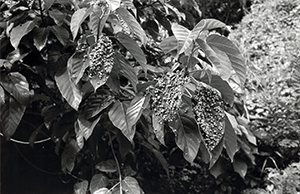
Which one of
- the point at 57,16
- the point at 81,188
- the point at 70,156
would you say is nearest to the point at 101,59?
the point at 57,16

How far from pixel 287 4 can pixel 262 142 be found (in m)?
2.36

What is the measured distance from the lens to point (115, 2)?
117cm

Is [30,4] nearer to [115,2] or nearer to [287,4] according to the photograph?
[115,2]

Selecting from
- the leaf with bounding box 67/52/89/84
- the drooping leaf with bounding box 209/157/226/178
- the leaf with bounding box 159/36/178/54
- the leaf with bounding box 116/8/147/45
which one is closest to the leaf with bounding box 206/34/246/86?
the leaf with bounding box 159/36/178/54

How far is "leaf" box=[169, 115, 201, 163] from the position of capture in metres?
1.34

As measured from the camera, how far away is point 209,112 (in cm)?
116

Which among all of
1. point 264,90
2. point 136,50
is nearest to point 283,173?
point 264,90

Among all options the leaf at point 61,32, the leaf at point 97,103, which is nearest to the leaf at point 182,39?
the leaf at point 97,103

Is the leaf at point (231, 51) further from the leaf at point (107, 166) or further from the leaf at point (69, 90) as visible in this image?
the leaf at point (107, 166)

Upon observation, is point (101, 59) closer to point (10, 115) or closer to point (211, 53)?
point (211, 53)

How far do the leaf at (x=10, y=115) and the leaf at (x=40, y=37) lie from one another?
0.27m

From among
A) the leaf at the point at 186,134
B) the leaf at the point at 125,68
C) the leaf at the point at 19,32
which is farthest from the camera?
the leaf at the point at 19,32

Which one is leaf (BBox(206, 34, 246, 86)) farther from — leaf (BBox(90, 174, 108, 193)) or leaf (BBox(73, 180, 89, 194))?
leaf (BBox(73, 180, 89, 194))

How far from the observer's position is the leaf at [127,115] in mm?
1359
